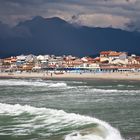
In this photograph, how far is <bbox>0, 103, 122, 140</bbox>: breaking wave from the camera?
23.7 m

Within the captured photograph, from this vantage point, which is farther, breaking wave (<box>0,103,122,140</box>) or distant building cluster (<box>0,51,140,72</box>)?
distant building cluster (<box>0,51,140,72</box>)

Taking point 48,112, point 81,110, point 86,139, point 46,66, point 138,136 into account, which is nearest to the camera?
point 86,139

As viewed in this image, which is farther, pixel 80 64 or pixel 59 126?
pixel 80 64

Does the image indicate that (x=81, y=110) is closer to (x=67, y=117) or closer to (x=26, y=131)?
(x=67, y=117)

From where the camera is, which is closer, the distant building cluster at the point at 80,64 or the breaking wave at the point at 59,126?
the breaking wave at the point at 59,126

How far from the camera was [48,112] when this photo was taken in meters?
33.8

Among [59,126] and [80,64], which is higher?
[59,126]

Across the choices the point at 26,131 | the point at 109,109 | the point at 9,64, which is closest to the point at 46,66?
the point at 9,64

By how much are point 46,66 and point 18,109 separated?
478 ft

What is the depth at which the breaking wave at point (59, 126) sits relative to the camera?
23.7 metres

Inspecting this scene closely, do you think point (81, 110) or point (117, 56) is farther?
point (117, 56)

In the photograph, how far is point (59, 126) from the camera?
2667 cm

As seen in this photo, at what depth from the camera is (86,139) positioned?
22406 mm

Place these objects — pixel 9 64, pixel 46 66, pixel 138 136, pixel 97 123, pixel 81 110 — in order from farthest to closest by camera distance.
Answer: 1. pixel 9 64
2. pixel 46 66
3. pixel 81 110
4. pixel 97 123
5. pixel 138 136
